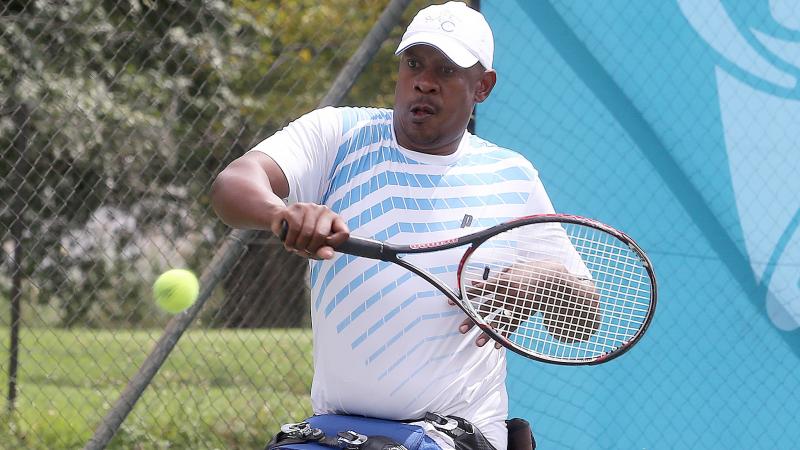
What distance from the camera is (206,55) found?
7895 millimetres

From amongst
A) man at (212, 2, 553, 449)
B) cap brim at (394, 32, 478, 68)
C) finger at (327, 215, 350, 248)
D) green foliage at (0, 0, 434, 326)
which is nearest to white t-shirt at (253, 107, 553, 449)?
man at (212, 2, 553, 449)

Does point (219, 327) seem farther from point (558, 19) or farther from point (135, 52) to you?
point (558, 19)

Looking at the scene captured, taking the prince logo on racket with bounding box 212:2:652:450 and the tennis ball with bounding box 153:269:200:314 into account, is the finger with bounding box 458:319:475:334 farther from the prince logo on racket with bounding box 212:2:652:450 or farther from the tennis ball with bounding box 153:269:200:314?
Answer: the tennis ball with bounding box 153:269:200:314

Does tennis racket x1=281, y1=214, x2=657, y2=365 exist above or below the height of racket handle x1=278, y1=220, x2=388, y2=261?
above

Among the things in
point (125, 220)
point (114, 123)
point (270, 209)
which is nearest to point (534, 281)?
point (270, 209)

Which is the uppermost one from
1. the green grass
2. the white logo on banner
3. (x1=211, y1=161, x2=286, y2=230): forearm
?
the white logo on banner

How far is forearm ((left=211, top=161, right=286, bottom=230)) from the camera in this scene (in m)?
2.52

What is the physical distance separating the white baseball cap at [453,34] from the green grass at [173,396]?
3.31 m

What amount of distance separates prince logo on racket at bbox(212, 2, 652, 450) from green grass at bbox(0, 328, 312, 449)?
10.1 ft

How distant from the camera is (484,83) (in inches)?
128

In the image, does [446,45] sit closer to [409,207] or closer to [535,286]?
[409,207]

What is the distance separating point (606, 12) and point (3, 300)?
5330mm

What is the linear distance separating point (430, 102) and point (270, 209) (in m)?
0.69

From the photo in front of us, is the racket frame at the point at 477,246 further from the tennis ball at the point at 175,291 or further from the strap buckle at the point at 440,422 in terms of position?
the tennis ball at the point at 175,291
